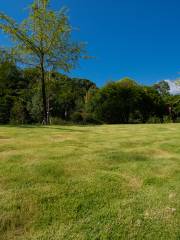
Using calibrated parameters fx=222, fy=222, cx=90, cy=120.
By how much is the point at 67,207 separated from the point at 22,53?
42.5 feet

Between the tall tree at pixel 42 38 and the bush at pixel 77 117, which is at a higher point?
the tall tree at pixel 42 38

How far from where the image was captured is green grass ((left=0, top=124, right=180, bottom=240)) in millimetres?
1928

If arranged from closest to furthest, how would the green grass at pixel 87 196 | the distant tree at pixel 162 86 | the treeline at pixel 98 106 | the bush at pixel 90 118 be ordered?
the green grass at pixel 87 196, the treeline at pixel 98 106, the bush at pixel 90 118, the distant tree at pixel 162 86

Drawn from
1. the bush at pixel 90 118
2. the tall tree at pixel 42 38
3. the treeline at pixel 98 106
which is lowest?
the bush at pixel 90 118

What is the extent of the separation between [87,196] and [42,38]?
1256cm

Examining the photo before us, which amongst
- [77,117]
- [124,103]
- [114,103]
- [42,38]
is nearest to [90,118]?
[77,117]

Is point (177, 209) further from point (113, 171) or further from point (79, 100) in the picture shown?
point (79, 100)

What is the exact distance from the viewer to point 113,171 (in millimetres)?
3180

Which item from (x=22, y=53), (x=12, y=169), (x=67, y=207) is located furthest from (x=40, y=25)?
(x=67, y=207)

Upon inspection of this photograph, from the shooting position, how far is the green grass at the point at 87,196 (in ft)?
6.32

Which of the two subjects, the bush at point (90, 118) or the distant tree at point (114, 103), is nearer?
the bush at point (90, 118)

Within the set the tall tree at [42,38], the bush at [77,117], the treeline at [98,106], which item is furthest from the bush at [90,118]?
the tall tree at [42,38]

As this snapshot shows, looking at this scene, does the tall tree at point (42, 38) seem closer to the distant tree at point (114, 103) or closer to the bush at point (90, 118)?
the bush at point (90, 118)

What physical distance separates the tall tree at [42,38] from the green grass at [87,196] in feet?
33.3
